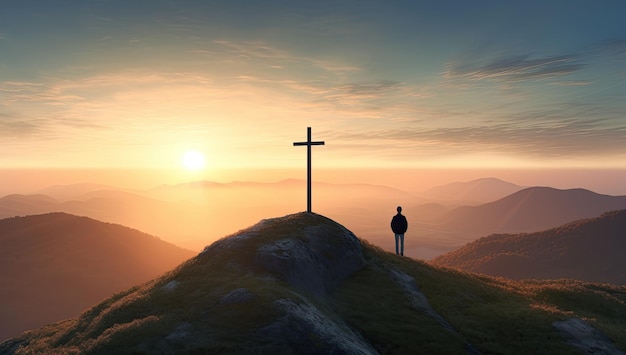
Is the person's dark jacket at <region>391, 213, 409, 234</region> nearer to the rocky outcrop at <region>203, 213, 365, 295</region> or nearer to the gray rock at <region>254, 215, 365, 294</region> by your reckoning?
the rocky outcrop at <region>203, 213, 365, 295</region>

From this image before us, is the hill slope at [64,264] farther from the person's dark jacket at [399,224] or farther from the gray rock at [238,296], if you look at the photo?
the gray rock at [238,296]

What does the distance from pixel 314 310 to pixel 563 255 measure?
18169cm

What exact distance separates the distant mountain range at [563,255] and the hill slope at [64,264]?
122923 mm

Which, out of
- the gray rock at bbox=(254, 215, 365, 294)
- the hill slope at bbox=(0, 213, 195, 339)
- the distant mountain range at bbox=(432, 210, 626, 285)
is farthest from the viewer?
the distant mountain range at bbox=(432, 210, 626, 285)

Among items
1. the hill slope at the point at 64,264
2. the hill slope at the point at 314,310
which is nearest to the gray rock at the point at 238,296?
the hill slope at the point at 314,310

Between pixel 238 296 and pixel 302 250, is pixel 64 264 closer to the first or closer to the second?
pixel 302 250

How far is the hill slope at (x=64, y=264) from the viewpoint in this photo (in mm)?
97812

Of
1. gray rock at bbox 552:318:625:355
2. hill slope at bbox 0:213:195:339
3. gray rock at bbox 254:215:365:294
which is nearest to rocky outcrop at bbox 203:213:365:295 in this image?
gray rock at bbox 254:215:365:294

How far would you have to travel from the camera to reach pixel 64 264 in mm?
116625

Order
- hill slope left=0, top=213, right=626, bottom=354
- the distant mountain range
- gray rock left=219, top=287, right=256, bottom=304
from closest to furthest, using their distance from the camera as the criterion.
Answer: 1. hill slope left=0, top=213, right=626, bottom=354
2. gray rock left=219, top=287, right=256, bottom=304
3. the distant mountain range

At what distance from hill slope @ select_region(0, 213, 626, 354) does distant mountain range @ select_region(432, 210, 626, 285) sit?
139m

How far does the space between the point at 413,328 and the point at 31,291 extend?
4657 inches

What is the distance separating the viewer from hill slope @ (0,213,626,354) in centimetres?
1459

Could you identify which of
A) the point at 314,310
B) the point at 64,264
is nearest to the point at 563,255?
the point at 314,310
